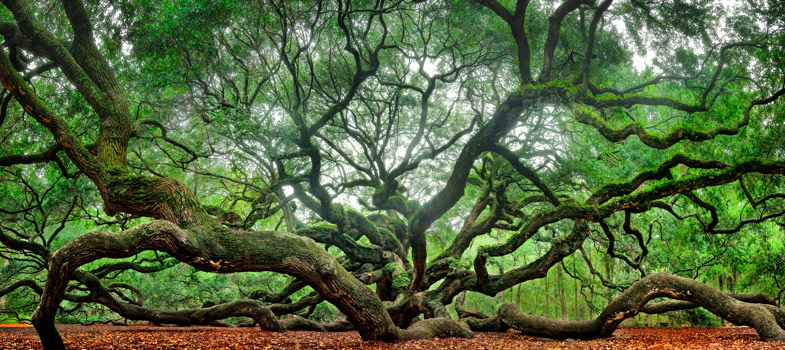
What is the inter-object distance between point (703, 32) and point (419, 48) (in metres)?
5.40

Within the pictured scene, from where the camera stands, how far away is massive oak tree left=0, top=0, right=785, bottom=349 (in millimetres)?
4895

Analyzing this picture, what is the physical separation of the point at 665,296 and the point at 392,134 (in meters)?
7.33

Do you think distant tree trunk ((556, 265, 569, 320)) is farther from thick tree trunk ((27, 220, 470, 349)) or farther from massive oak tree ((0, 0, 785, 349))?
thick tree trunk ((27, 220, 470, 349))

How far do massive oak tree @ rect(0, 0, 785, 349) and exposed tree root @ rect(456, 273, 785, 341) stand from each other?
25 millimetres

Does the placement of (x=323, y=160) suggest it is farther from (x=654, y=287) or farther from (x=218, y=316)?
(x=654, y=287)

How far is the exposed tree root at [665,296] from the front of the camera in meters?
5.45

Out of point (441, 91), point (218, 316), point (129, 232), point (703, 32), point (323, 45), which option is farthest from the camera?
point (441, 91)

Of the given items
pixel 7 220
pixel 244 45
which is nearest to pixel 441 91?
pixel 244 45

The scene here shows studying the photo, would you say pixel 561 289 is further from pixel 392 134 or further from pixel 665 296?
pixel 665 296

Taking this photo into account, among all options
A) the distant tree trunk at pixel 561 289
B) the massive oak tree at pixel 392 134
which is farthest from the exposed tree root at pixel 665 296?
the distant tree trunk at pixel 561 289

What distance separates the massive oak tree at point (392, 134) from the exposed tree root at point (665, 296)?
0.08ft

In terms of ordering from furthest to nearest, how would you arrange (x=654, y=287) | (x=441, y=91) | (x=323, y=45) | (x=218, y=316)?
1. (x=441, y=91)
2. (x=323, y=45)
3. (x=218, y=316)
4. (x=654, y=287)

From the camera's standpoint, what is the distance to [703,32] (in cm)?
686

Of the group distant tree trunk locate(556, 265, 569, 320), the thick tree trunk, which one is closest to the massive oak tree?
the thick tree trunk
